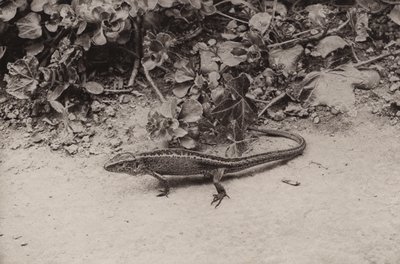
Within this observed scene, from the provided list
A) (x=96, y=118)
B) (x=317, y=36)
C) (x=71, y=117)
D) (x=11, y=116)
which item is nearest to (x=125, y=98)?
(x=96, y=118)

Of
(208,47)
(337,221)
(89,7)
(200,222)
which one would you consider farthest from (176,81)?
(337,221)

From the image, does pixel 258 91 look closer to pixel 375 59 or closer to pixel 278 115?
pixel 278 115

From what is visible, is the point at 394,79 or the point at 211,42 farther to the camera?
the point at 211,42

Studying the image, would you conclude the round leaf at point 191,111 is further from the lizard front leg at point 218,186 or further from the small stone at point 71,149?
the small stone at point 71,149

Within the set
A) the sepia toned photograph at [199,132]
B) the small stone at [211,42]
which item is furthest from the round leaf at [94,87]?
the small stone at [211,42]

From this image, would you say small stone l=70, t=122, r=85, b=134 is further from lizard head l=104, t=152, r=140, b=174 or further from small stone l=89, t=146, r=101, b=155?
lizard head l=104, t=152, r=140, b=174

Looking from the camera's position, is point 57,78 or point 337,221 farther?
point 57,78

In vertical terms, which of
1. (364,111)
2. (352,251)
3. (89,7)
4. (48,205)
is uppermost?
(89,7)

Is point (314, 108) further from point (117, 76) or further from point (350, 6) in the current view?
point (117, 76)

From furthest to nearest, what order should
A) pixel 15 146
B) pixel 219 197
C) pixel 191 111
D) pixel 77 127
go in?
pixel 77 127 < pixel 15 146 < pixel 191 111 < pixel 219 197
